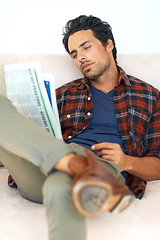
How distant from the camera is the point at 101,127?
145 cm

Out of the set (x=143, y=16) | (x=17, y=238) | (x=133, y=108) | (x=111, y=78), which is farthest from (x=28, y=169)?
(x=143, y=16)

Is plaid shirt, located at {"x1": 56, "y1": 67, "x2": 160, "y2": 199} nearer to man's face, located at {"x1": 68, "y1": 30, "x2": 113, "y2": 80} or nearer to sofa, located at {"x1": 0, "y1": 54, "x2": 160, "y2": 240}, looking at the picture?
man's face, located at {"x1": 68, "y1": 30, "x2": 113, "y2": 80}

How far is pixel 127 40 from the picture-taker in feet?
7.21

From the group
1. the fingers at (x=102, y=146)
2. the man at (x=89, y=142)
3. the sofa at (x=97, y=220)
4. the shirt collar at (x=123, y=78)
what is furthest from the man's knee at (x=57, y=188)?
the shirt collar at (x=123, y=78)

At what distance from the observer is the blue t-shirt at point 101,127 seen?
140cm

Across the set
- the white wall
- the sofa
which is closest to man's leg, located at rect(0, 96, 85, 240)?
the sofa

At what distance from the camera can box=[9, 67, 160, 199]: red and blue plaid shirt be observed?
56.2 inches

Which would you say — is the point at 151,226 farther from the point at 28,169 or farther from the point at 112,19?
the point at 112,19

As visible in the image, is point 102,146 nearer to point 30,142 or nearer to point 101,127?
point 101,127

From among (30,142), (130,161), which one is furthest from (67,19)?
(30,142)

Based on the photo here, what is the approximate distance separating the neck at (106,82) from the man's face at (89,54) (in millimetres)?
28

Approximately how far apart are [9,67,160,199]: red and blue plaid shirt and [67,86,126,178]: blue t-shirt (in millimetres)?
21

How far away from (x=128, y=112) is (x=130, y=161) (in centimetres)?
30

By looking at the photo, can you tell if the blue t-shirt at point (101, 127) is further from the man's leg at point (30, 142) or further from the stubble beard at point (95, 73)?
the man's leg at point (30, 142)
